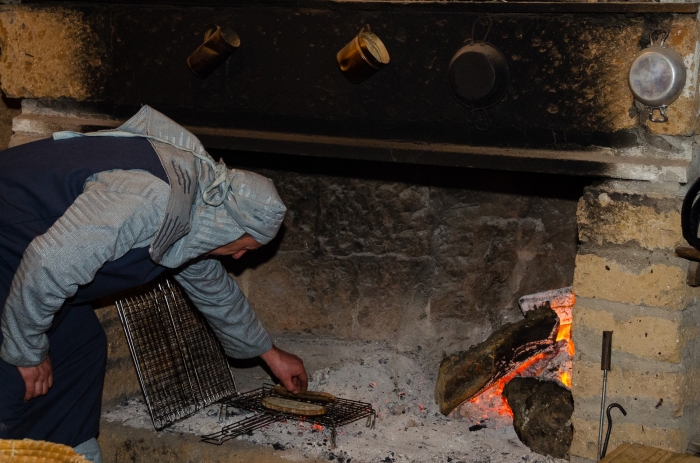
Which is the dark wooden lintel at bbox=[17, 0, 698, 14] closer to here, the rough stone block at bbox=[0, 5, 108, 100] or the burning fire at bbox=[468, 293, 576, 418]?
the rough stone block at bbox=[0, 5, 108, 100]

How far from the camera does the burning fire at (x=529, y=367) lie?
3.23 meters

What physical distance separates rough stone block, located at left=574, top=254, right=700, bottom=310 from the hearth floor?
0.73 meters

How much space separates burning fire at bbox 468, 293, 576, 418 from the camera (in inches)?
127

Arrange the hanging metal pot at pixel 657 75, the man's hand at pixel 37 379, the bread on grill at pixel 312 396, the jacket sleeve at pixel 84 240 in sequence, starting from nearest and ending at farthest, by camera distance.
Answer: the jacket sleeve at pixel 84 240
the hanging metal pot at pixel 657 75
the man's hand at pixel 37 379
the bread on grill at pixel 312 396

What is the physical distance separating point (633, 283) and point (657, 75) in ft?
2.02

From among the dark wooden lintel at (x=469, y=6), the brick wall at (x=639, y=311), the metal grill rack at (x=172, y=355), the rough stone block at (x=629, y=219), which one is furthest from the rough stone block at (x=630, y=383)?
the metal grill rack at (x=172, y=355)

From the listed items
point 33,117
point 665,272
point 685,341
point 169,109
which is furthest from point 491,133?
point 33,117

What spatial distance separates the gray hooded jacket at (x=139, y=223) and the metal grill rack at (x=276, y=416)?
794 mm

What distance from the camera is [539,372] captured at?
3.22 meters

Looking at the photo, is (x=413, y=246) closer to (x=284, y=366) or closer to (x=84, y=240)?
(x=284, y=366)

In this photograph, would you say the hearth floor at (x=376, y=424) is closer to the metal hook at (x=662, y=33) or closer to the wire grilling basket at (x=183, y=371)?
the wire grilling basket at (x=183, y=371)

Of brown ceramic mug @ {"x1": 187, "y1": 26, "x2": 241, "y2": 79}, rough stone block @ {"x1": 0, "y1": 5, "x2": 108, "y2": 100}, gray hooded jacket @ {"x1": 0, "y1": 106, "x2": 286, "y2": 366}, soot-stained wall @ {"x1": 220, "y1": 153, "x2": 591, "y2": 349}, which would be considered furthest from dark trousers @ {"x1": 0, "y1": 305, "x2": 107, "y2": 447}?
soot-stained wall @ {"x1": 220, "y1": 153, "x2": 591, "y2": 349}

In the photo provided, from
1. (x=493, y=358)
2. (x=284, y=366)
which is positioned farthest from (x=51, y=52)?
(x=493, y=358)

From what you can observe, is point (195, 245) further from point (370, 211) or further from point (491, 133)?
point (370, 211)
